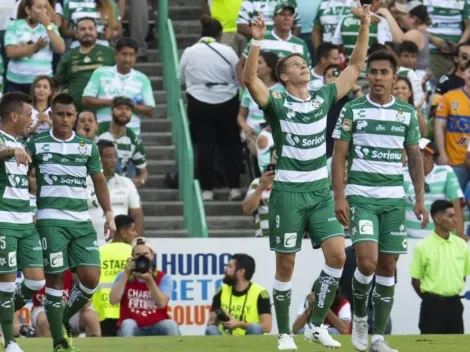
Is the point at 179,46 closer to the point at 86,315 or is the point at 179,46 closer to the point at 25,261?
the point at 86,315

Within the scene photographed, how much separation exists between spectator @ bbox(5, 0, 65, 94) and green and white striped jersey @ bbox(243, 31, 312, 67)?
2.67 m

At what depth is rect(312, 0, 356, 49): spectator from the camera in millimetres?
Answer: 20906

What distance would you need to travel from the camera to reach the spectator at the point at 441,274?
667 inches

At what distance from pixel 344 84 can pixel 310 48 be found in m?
8.29

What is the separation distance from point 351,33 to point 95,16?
362 cm

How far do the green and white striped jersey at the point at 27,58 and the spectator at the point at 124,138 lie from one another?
1.49m

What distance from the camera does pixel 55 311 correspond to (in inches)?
515

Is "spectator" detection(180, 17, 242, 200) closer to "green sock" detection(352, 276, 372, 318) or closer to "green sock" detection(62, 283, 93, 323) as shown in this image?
"green sock" detection(62, 283, 93, 323)

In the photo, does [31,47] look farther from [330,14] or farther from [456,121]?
[456,121]

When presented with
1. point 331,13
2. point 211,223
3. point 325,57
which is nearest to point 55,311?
point 211,223

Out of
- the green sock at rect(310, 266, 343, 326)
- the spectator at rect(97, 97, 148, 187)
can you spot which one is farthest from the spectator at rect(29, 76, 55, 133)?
the green sock at rect(310, 266, 343, 326)

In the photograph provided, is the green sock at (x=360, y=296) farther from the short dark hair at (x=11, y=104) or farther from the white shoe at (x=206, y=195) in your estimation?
the white shoe at (x=206, y=195)

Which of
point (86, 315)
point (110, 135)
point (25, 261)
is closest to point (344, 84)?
point (25, 261)

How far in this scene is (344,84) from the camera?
13.4m
